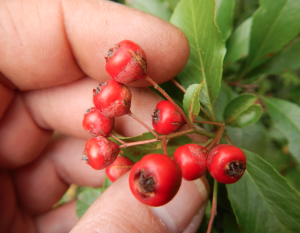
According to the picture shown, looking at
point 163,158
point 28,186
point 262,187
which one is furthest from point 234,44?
point 28,186

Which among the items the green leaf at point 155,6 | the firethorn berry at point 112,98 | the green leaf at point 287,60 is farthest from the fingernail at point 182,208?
the green leaf at point 155,6

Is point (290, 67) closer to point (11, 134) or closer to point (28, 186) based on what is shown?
point (11, 134)

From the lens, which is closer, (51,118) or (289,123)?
(289,123)

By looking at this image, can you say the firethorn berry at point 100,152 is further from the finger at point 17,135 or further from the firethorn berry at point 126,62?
the finger at point 17,135

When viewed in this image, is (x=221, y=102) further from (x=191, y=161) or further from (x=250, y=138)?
(x=191, y=161)

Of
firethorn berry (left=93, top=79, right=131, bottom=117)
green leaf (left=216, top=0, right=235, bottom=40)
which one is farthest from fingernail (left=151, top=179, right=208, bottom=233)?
green leaf (left=216, top=0, right=235, bottom=40)

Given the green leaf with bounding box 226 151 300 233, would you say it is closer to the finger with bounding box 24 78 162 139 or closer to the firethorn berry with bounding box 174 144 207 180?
the firethorn berry with bounding box 174 144 207 180
